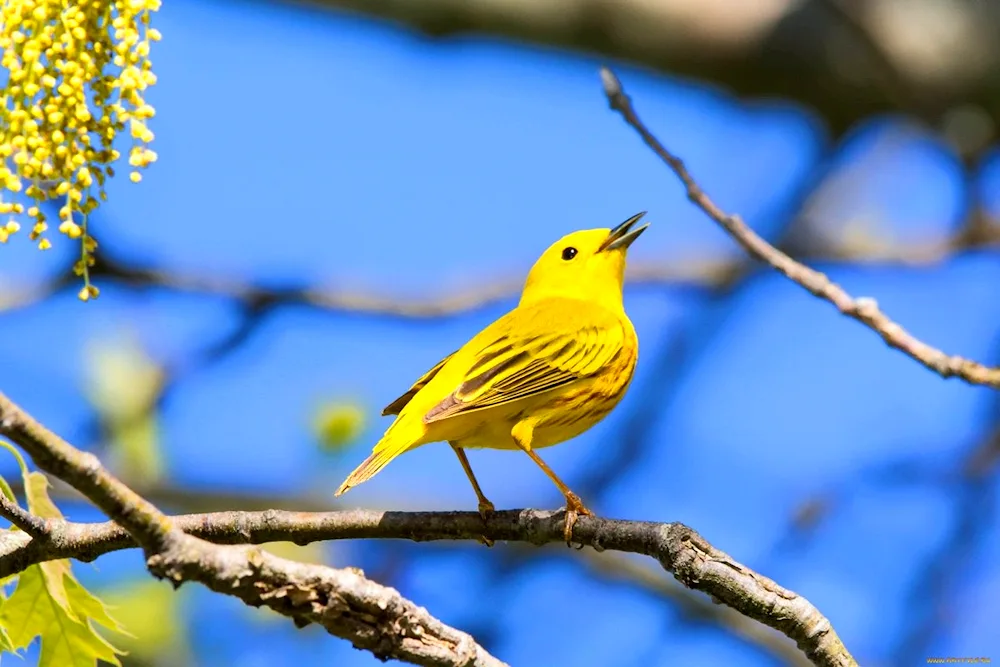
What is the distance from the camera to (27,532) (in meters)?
2.26

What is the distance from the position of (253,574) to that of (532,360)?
2005mm

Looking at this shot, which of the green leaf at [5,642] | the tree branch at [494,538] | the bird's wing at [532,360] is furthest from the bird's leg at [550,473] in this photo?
the green leaf at [5,642]

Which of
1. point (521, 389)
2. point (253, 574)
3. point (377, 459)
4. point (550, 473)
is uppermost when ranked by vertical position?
point (521, 389)

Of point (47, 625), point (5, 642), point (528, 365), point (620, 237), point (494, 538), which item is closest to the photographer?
point (5, 642)

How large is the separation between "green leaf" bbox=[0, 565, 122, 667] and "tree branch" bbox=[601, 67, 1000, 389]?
1825 mm

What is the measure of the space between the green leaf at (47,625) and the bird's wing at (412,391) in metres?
1.45

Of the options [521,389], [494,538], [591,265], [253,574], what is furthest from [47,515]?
[591,265]

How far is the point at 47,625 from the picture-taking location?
8.07ft

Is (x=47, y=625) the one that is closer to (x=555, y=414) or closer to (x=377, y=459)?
(x=377, y=459)

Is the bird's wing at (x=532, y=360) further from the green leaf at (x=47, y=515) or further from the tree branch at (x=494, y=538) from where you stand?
the green leaf at (x=47, y=515)

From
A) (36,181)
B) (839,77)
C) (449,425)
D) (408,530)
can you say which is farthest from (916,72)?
(36,181)

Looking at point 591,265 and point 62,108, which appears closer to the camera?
point 62,108

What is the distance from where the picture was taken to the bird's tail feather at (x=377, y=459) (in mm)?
3191

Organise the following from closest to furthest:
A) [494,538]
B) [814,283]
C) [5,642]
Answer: [5,642], [494,538], [814,283]
